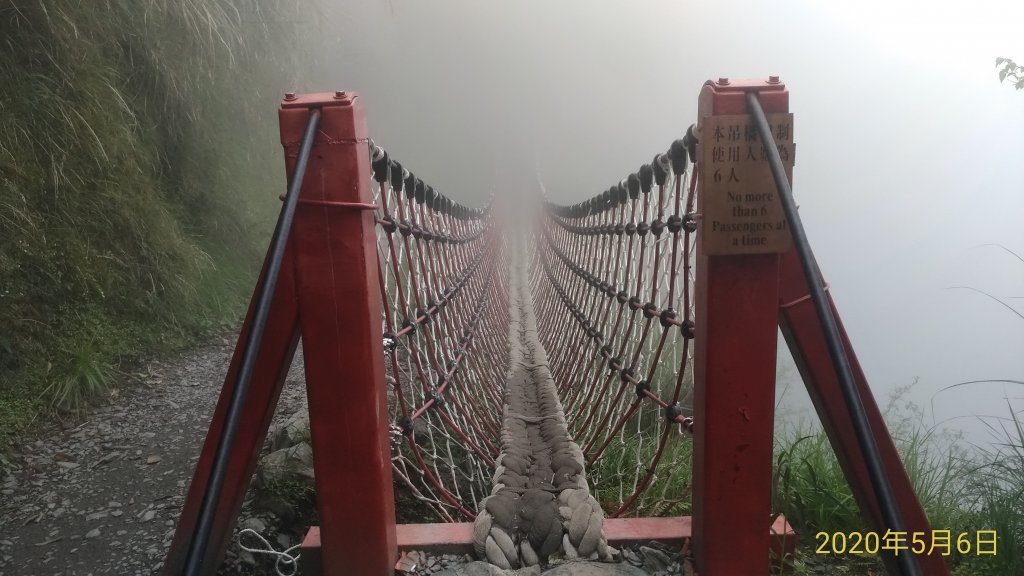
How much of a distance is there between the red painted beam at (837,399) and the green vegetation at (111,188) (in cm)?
226

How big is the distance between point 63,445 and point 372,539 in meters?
1.69

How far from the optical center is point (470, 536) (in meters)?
1.01

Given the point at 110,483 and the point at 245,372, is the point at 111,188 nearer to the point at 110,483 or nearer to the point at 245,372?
the point at 110,483

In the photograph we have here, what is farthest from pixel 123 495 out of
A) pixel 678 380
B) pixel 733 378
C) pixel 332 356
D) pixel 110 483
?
pixel 733 378

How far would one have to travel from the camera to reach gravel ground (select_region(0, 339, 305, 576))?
150 centimetres

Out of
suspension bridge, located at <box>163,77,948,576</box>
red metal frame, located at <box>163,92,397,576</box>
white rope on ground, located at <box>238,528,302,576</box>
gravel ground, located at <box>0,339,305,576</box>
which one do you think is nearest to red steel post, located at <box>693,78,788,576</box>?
suspension bridge, located at <box>163,77,948,576</box>

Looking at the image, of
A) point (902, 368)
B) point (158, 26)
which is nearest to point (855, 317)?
point (902, 368)

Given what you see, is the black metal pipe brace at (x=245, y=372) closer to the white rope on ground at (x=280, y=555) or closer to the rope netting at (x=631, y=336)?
the white rope on ground at (x=280, y=555)

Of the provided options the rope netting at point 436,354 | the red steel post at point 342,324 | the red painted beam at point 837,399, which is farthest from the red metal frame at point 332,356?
the red painted beam at point 837,399

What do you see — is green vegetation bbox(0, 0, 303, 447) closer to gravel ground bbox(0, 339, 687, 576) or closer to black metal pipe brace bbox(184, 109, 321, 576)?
gravel ground bbox(0, 339, 687, 576)

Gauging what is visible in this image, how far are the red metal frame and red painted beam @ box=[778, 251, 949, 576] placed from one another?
1.74 ft

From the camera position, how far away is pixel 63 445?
2.06m

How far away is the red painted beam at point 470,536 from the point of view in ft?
3.14

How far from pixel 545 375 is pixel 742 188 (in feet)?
4.90
